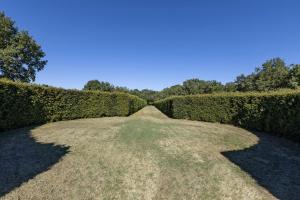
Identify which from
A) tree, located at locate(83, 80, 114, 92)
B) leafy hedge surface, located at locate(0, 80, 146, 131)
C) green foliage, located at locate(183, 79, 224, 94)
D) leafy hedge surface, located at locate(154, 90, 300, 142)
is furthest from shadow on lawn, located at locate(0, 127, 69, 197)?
tree, located at locate(83, 80, 114, 92)

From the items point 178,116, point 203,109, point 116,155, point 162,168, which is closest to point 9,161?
point 116,155

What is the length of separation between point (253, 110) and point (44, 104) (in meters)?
14.5

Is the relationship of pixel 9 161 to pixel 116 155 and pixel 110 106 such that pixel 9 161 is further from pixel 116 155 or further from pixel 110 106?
pixel 110 106

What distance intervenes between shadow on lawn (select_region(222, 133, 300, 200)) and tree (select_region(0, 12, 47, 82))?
39.6m

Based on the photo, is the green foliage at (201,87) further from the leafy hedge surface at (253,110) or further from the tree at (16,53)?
the leafy hedge surface at (253,110)

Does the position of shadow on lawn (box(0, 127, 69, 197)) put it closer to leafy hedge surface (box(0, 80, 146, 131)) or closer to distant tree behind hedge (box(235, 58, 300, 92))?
leafy hedge surface (box(0, 80, 146, 131))

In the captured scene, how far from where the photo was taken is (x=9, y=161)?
7.52m

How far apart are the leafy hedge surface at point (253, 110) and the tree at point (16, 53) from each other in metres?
30.3

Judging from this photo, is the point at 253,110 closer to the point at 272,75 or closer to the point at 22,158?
the point at 22,158

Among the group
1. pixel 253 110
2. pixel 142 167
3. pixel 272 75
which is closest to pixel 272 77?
pixel 272 75

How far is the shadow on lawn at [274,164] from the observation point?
6.33 metres

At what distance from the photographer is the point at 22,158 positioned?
785 cm

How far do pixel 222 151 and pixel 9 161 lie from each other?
26.1ft

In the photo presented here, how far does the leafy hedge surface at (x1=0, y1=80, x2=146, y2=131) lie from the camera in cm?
1248
